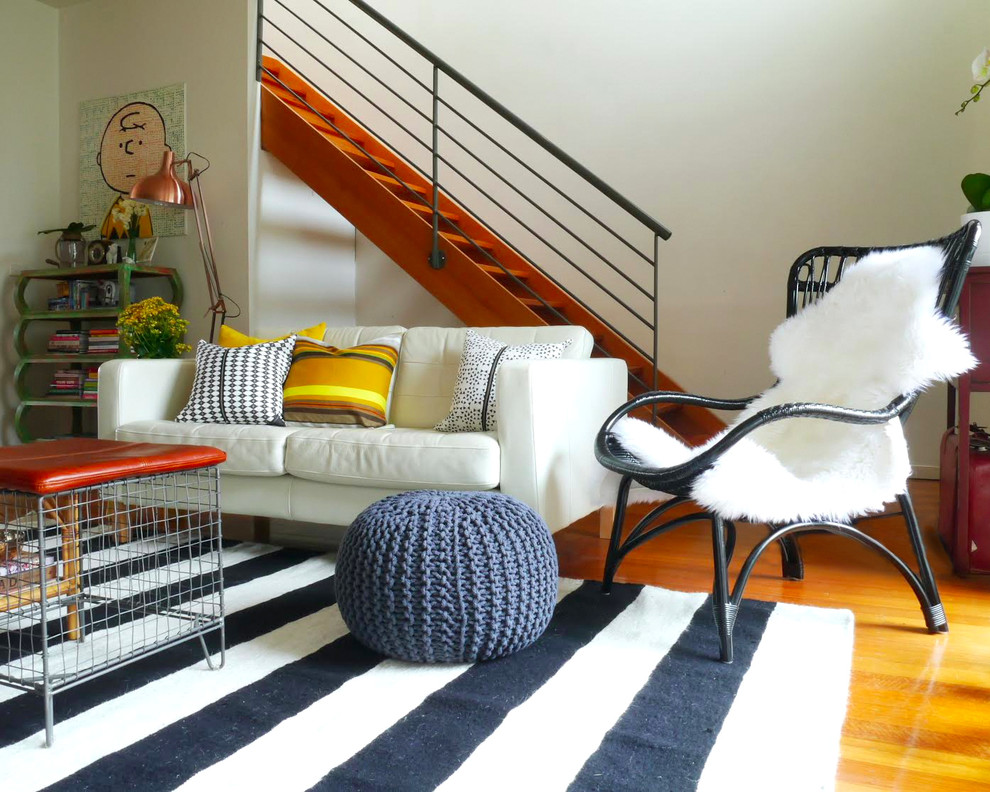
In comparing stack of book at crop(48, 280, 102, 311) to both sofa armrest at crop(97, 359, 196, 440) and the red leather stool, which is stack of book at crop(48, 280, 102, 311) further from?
the red leather stool

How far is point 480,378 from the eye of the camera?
110 inches

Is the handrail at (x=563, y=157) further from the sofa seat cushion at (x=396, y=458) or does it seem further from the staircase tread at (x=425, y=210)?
the sofa seat cushion at (x=396, y=458)

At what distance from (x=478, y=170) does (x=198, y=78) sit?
1.60 meters

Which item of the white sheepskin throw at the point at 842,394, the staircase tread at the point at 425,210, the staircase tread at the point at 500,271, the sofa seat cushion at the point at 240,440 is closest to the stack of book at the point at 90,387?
the sofa seat cushion at the point at 240,440

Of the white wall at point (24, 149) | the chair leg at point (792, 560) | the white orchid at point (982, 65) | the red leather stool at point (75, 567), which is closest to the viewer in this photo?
the red leather stool at point (75, 567)

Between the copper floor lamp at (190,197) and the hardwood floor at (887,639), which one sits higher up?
the copper floor lamp at (190,197)

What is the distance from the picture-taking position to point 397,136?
5.24 metres

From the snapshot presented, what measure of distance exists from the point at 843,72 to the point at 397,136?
2536 millimetres

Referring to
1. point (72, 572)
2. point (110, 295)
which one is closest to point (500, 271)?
point (110, 295)

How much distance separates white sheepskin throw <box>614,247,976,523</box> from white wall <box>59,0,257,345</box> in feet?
9.73

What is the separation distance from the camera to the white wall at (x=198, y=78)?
4.48 m

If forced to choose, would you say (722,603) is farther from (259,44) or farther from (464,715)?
(259,44)

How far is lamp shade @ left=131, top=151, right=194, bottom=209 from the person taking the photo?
3.95 metres

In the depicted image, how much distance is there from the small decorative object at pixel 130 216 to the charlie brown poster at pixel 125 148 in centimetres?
2
